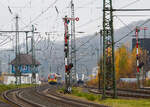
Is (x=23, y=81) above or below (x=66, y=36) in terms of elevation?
below

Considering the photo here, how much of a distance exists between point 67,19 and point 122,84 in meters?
25.3

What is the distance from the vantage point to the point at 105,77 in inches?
1288

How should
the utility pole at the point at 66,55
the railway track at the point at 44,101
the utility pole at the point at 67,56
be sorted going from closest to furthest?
the railway track at the point at 44,101 → the utility pole at the point at 67,56 → the utility pole at the point at 66,55

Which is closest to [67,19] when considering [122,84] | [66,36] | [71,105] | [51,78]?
[66,36]

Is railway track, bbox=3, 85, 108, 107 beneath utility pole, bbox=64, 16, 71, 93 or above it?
beneath

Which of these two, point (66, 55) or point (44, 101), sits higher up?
point (66, 55)

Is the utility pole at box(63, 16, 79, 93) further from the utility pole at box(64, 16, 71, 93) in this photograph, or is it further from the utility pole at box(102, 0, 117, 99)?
the utility pole at box(102, 0, 117, 99)

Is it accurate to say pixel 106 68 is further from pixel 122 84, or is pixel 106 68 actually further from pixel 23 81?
pixel 23 81

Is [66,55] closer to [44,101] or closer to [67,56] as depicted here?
[67,56]

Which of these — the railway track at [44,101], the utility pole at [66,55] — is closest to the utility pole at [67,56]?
the utility pole at [66,55]

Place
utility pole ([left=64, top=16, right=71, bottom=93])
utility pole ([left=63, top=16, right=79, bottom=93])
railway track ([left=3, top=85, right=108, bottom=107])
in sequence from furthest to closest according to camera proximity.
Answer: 1. utility pole ([left=64, top=16, right=71, bottom=93])
2. utility pole ([left=63, top=16, right=79, bottom=93])
3. railway track ([left=3, top=85, right=108, bottom=107])

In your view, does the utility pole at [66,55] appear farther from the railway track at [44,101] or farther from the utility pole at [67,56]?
the railway track at [44,101]

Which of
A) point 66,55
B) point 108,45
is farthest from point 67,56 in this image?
point 108,45

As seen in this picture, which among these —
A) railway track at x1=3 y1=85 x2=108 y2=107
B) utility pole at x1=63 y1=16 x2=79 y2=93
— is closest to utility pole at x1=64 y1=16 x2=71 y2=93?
utility pole at x1=63 y1=16 x2=79 y2=93
